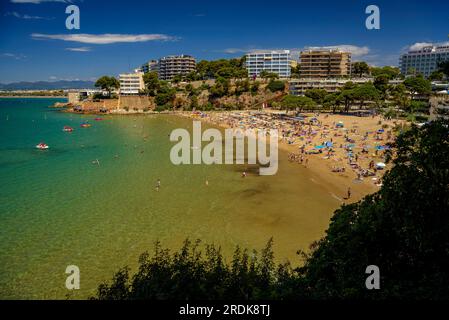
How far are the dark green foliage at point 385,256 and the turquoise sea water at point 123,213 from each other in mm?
7283

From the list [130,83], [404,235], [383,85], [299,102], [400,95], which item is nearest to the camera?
[404,235]

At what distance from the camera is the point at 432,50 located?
125 meters

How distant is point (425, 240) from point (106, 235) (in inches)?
636

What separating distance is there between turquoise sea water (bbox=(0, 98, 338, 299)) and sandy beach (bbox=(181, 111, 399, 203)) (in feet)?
5.89

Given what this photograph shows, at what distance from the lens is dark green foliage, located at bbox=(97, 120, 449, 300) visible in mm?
7910

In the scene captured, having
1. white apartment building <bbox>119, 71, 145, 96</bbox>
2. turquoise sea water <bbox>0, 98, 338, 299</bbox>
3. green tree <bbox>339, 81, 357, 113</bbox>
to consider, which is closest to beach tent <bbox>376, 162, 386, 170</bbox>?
turquoise sea water <bbox>0, 98, 338, 299</bbox>

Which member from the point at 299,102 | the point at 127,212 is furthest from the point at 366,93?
the point at 127,212

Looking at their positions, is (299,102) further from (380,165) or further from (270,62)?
(270,62)

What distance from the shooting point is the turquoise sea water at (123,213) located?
16888mm

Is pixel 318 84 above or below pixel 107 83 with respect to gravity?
below

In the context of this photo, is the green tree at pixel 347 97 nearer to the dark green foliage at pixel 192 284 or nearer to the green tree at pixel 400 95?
the green tree at pixel 400 95

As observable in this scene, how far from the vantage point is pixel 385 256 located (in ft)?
28.9

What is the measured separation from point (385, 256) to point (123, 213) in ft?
57.8

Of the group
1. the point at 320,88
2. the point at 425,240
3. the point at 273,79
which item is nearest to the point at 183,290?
the point at 425,240
